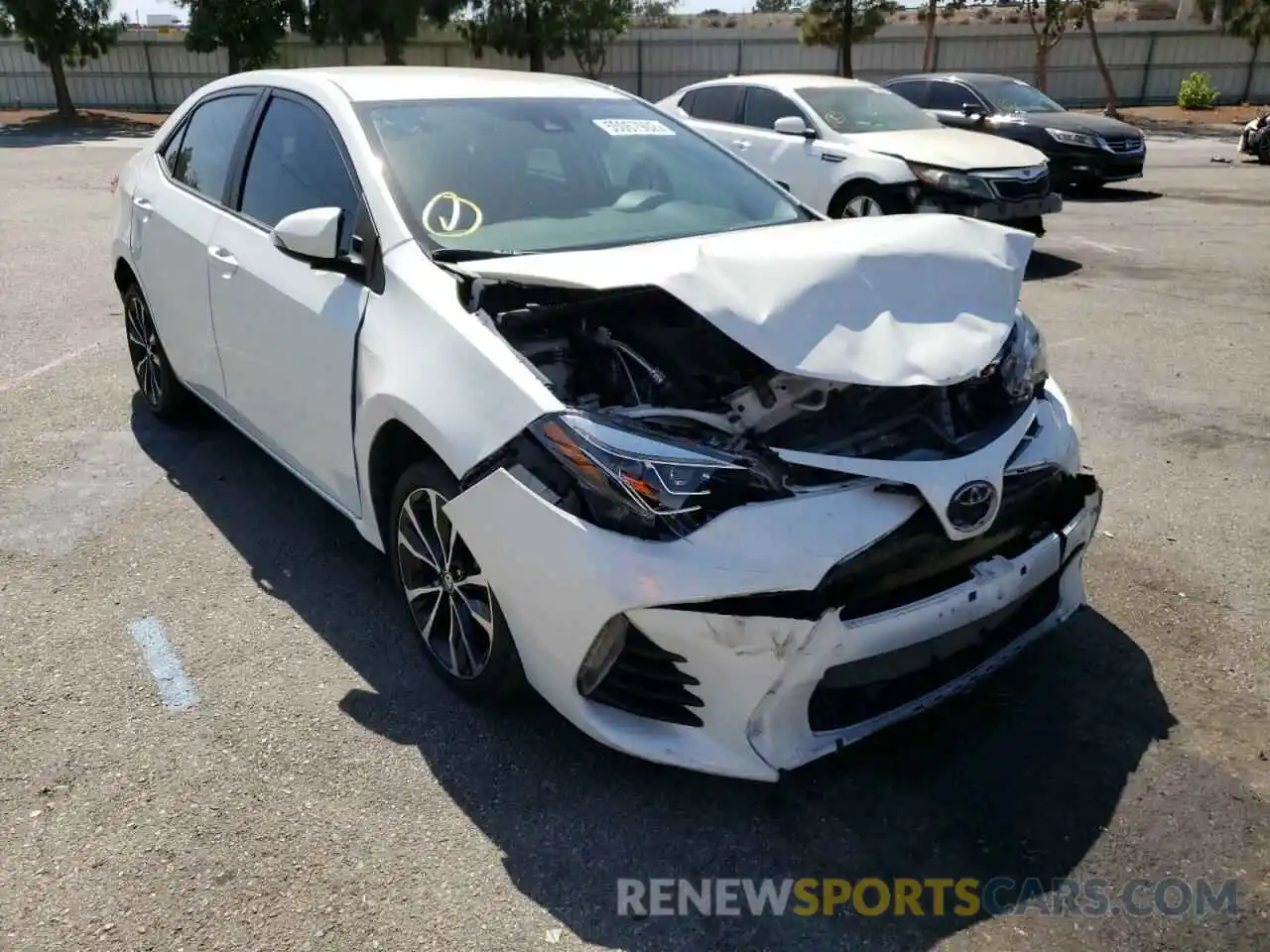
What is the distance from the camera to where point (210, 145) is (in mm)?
4547

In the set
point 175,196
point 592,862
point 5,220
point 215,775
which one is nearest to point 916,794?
point 592,862

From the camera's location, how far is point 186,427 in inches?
210

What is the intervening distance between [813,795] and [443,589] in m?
1.24

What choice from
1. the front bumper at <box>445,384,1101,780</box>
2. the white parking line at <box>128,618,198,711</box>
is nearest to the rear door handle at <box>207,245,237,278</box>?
the white parking line at <box>128,618,198,711</box>

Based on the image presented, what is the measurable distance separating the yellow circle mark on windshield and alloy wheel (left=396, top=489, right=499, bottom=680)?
857 mm

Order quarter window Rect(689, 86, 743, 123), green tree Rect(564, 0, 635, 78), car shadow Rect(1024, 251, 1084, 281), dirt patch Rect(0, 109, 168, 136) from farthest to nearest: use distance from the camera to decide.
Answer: green tree Rect(564, 0, 635, 78) < dirt patch Rect(0, 109, 168, 136) < quarter window Rect(689, 86, 743, 123) < car shadow Rect(1024, 251, 1084, 281)

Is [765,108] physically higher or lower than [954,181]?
higher

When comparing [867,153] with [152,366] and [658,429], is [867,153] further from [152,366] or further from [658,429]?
[658,429]

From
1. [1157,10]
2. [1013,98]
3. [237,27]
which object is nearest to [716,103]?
[1013,98]

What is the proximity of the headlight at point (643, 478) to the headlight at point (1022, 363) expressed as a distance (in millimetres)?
964

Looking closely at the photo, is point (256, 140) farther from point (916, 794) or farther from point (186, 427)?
point (916, 794)

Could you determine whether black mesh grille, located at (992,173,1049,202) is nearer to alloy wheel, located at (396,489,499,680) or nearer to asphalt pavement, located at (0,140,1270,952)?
asphalt pavement, located at (0,140,1270,952)

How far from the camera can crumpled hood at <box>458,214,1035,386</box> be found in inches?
101

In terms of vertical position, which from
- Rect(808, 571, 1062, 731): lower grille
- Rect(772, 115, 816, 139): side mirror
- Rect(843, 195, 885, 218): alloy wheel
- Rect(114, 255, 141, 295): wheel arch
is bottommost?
Rect(808, 571, 1062, 731): lower grille
